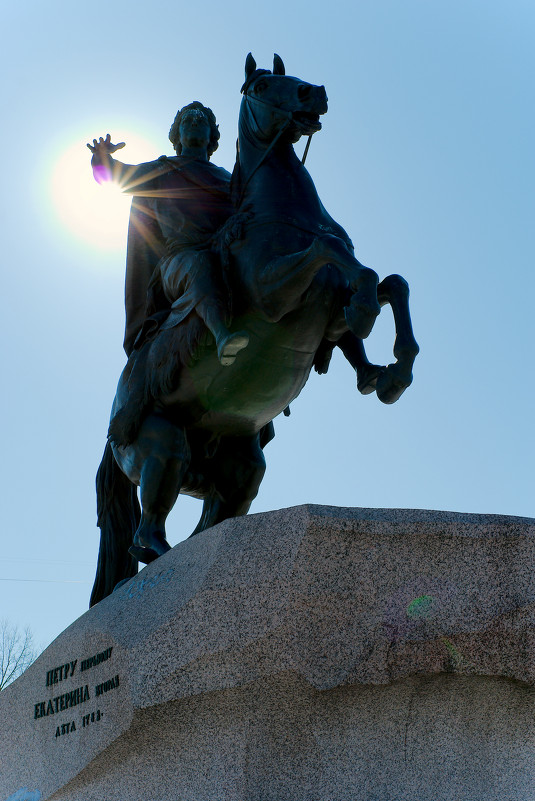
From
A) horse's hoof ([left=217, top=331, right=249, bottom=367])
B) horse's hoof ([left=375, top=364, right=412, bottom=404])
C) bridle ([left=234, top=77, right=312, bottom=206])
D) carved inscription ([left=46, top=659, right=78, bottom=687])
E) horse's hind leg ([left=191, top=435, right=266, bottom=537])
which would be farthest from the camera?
horse's hind leg ([left=191, top=435, right=266, bottom=537])

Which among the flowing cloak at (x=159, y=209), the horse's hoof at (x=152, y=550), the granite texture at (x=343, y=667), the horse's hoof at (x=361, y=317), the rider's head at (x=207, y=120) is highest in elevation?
the rider's head at (x=207, y=120)

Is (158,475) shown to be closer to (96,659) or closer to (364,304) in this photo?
(96,659)

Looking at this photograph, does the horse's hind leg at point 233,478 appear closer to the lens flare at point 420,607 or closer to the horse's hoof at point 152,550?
the horse's hoof at point 152,550

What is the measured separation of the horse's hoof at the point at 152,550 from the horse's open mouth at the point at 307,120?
266 cm

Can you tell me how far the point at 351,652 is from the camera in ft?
14.6

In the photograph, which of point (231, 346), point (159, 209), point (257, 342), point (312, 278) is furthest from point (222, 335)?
point (159, 209)

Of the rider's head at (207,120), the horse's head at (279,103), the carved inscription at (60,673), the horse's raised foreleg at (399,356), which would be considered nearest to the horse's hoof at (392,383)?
the horse's raised foreleg at (399,356)

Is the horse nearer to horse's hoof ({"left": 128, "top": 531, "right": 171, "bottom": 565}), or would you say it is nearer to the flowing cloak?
horse's hoof ({"left": 128, "top": 531, "right": 171, "bottom": 565})

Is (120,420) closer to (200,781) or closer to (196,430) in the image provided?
(196,430)

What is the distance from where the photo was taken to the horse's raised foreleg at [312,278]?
5.46m

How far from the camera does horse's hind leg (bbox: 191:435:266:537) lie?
6.93 m

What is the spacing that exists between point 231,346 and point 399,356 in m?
0.93

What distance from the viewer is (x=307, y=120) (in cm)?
649

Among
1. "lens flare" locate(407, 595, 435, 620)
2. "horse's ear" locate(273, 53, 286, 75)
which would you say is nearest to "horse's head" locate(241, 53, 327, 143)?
Result: "horse's ear" locate(273, 53, 286, 75)
